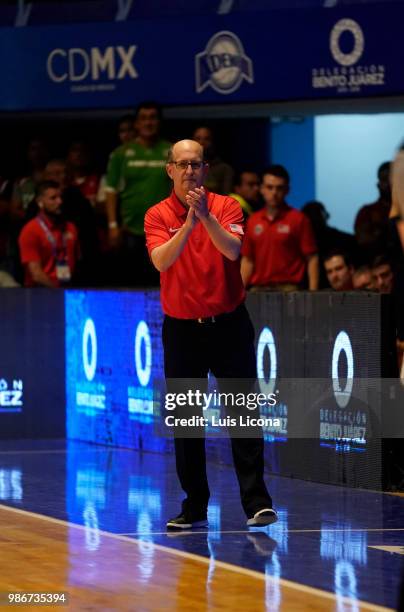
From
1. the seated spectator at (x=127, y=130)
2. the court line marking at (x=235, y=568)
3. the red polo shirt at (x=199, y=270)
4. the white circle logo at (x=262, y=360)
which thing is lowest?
the court line marking at (x=235, y=568)

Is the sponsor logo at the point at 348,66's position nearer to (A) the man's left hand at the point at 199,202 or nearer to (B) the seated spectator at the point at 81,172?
(B) the seated spectator at the point at 81,172

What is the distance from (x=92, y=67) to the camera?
16875mm

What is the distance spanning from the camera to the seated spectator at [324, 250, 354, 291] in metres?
13.2

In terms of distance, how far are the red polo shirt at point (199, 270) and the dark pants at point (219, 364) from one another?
0.30 ft

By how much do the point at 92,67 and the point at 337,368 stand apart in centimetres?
676

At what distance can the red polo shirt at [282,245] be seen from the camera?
1362 centimetres

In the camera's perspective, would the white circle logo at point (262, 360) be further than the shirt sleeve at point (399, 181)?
Yes

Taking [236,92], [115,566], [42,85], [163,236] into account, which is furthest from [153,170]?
[115,566]

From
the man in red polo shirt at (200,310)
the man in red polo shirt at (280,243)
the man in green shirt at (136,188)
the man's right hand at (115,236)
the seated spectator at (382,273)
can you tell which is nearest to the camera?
the man in red polo shirt at (200,310)

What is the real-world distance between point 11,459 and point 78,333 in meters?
1.74

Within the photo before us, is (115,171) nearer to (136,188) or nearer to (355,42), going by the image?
(136,188)

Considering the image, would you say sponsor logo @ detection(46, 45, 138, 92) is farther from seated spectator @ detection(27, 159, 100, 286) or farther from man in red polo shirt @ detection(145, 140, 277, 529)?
man in red polo shirt @ detection(145, 140, 277, 529)

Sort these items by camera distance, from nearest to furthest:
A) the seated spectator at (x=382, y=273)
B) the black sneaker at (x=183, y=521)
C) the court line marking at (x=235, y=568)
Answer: the court line marking at (x=235, y=568)
the black sneaker at (x=183, y=521)
the seated spectator at (x=382, y=273)

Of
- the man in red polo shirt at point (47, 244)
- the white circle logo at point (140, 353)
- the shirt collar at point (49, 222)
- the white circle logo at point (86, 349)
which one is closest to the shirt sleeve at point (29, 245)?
the man in red polo shirt at point (47, 244)
